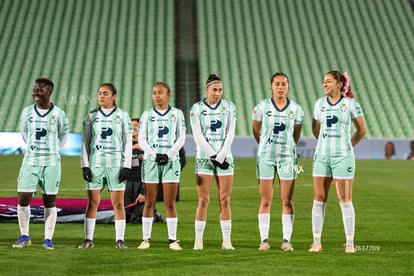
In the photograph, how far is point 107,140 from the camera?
934 centimetres

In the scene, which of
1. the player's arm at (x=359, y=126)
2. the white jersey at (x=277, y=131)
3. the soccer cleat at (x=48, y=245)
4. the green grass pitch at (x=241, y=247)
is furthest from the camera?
the white jersey at (x=277, y=131)

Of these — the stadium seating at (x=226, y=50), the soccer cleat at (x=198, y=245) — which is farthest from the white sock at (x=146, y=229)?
the stadium seating at (x=226, y=50)

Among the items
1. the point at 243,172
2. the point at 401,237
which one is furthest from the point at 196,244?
the point at 243,172

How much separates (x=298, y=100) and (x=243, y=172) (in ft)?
35.3

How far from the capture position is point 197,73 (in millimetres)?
34906

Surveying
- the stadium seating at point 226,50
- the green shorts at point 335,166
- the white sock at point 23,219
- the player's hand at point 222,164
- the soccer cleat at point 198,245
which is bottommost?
the soccer cleat at point 198,245

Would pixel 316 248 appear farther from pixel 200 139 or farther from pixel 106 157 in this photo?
pixel 106 157

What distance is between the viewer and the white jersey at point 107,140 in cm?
933

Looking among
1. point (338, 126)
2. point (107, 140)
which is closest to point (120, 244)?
point (107, 140)

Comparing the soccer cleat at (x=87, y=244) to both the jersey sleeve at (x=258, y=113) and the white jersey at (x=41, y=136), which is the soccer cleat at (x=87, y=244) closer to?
the white jersey at (x=41, y=136)

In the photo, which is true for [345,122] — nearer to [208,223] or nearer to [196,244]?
[196,244]

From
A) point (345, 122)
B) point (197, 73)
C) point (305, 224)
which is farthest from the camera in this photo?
point (197, 73)

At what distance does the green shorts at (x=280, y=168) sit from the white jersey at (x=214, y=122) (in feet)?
1.24

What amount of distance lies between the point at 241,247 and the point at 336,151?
1550 mm
